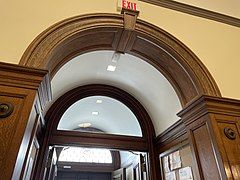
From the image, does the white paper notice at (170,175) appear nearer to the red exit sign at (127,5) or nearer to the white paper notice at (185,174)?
the white paper notice at (185,174)

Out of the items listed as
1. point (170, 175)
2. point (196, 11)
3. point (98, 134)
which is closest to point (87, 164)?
point (98, 134)

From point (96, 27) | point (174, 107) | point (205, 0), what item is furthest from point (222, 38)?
point (96, 27)

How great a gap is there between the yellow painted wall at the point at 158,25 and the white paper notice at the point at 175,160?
946 millimetres

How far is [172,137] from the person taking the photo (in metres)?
2.53

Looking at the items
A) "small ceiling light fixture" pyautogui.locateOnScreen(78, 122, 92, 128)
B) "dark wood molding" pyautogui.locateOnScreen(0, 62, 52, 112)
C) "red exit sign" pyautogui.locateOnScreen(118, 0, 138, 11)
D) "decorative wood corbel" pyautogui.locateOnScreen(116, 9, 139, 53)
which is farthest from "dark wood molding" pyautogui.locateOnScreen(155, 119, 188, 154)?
"small ceiling light fixture" pyautogui.locateOnScreen(78, 122, 92, 128)

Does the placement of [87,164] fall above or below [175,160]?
above

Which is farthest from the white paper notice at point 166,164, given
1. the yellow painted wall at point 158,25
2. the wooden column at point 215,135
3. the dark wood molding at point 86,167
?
the dark wood molding at point 86,167

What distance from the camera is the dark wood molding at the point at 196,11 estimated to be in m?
2.16

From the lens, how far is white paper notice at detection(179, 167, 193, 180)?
6.72 feet

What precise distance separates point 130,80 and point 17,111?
1.94 meters

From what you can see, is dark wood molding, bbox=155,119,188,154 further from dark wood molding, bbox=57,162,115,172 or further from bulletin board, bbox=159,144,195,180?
dark wood molding, bbox=57,162,115,172

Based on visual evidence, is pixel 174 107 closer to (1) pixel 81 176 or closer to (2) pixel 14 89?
(2) pixel 14 89

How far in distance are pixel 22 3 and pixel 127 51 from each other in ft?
3.30

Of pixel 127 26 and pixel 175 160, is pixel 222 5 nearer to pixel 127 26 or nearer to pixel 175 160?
pixel 127 26
